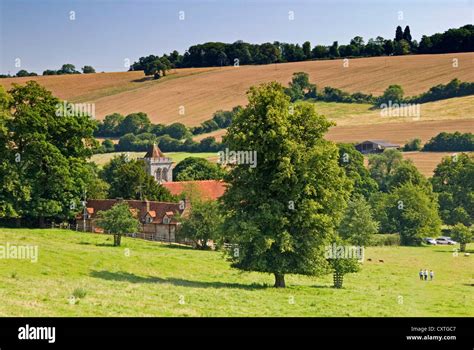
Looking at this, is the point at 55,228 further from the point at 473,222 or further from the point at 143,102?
the point at 143,102

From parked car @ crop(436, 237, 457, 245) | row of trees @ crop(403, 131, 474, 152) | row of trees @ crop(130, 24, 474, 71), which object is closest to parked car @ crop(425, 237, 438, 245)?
parked car @ crop(436, 237, 457, 245)

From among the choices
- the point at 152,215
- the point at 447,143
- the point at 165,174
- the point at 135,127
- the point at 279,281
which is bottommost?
the point at 152,215

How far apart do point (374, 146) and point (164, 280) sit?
303ft

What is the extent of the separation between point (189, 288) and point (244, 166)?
23.9 ft

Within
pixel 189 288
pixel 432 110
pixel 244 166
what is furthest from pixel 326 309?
pixel 432 110

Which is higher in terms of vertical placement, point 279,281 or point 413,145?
point 413,145

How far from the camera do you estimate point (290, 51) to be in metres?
170

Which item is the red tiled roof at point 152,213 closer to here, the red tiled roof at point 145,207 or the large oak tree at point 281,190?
the red tiled roof at point 145,207

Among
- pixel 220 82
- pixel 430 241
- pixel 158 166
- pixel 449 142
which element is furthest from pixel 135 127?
pixel 430 241

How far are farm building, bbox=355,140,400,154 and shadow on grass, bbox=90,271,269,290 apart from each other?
88514 millimetres

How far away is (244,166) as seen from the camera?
3953 centimetres

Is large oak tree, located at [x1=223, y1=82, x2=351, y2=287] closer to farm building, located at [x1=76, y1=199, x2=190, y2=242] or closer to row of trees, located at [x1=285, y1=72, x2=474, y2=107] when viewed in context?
farm building, located at [x1=76, y1=199, x2=190, y2=242]

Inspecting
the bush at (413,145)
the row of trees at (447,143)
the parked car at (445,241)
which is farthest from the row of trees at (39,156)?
the row of trees at (447,143)

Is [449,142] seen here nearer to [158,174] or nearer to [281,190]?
[158,174]
